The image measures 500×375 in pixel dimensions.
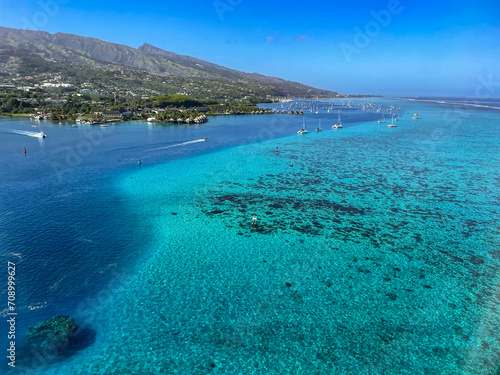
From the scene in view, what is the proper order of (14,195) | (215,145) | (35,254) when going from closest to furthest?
(35,254) → (14,195) → (215,145)

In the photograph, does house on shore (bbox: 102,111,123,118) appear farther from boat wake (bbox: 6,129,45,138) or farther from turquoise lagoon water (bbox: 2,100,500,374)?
turquoise lagoon water (bbox: 2,100,500,374)

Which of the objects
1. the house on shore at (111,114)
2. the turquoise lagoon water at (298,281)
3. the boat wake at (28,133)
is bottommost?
the turquoise lagoon water at (298,281)

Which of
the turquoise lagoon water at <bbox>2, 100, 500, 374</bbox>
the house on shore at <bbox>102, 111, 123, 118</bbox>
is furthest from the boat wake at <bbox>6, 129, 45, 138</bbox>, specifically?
the turquoise lagoon water at <bbox>2, 100, 500, 374</bbox>

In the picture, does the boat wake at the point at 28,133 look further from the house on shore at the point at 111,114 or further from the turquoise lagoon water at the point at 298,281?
the turquoise lagoon water at the point at 298,281

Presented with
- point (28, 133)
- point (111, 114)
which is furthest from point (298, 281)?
point (111, 114)

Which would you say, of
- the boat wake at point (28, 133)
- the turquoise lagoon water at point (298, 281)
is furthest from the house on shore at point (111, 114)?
the turquoise lagoon water at point (298, 281)

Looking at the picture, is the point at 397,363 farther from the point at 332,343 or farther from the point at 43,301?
the point at 43,301

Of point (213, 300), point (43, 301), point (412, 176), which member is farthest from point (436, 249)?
point (43, 301)

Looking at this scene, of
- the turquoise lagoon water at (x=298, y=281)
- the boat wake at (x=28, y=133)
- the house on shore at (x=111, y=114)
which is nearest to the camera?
the turquoise lagoon water at (x=298, y=281)

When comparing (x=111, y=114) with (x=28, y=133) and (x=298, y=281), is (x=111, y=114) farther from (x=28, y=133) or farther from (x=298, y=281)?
(x=298, y=281)
